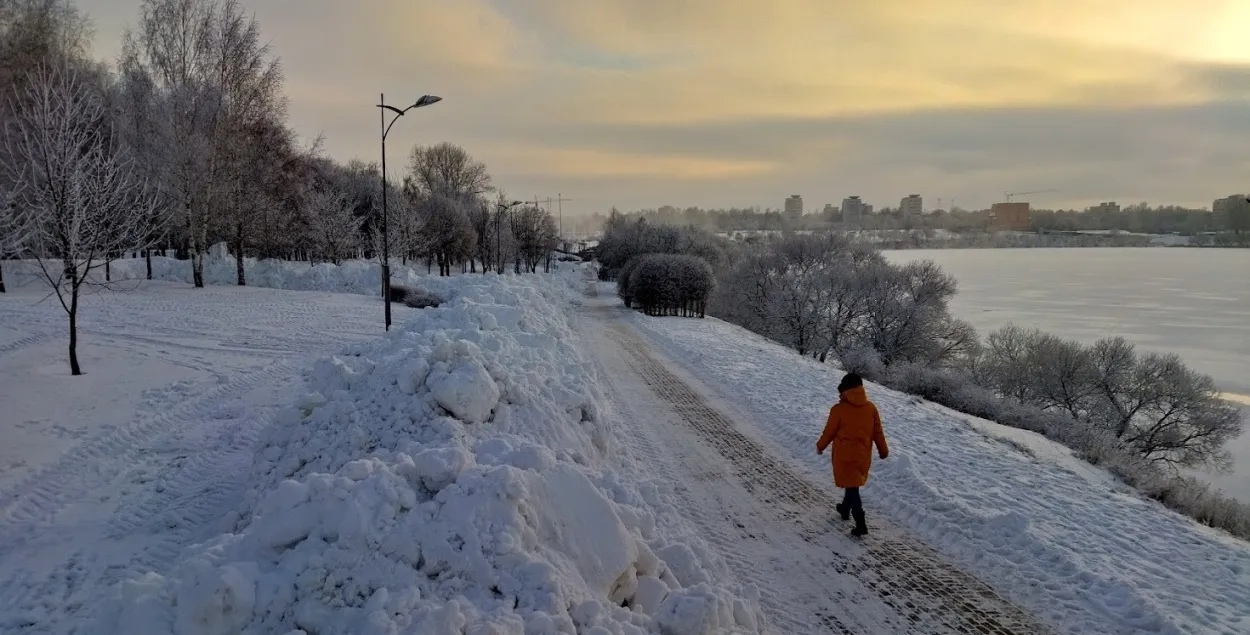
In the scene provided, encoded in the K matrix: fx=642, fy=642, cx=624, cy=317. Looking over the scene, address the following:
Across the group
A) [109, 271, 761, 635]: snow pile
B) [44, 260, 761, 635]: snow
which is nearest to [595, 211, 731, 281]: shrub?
[44, 260, 761, 635]: snow

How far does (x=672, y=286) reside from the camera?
3538 cm

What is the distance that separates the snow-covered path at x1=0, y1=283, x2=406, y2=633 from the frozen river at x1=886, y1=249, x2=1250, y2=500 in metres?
27.7

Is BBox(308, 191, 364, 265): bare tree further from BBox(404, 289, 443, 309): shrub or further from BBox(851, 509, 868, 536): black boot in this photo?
BBox(851, 509, 868, 536): black boot

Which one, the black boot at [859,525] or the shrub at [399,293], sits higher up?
the shrub at [399,293]

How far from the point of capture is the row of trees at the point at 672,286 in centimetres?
3550

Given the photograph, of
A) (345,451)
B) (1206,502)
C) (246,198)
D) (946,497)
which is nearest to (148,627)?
(345,451)

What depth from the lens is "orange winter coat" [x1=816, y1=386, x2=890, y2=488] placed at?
273 inches

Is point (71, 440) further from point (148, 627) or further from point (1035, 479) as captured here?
point (1035, 479)

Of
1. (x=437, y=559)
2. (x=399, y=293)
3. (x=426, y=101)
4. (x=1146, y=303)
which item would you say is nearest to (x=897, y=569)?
(x=437, y=559)

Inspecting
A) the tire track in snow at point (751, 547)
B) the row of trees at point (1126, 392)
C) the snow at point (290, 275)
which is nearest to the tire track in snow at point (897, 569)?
the tire track in snow at point (751, 547)

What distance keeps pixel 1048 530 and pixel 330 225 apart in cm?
3998

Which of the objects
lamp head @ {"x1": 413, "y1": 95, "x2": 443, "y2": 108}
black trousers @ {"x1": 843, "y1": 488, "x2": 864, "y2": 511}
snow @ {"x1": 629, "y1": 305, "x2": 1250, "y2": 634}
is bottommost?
snow @ {"x1": 629, "y1": 305, "x2": 1250, "y2": 634}

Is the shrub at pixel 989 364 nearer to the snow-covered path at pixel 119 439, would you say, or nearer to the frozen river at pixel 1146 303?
the frozen river at pixel 1146 303

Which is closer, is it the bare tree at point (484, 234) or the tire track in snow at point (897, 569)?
the tire track in snow at point (897, 569)
